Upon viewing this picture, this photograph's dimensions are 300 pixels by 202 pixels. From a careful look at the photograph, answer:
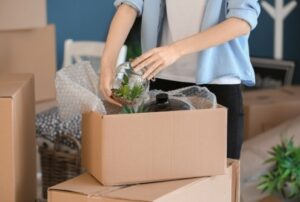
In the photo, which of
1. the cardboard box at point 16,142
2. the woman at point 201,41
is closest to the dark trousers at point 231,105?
the woman at point 201,41

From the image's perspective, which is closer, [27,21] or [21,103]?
[21,103]

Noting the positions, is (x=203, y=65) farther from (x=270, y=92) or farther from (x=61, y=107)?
(x=270, y=92)

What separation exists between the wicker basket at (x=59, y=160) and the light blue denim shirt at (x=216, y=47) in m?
0.84

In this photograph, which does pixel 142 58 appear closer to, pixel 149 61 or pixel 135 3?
pixel 149 61

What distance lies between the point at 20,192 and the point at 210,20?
1.93 ft

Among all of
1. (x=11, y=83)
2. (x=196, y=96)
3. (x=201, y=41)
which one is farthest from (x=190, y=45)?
(x=11, y=83)

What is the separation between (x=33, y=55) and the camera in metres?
2.31

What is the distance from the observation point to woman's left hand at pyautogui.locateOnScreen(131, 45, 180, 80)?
1.42 meters

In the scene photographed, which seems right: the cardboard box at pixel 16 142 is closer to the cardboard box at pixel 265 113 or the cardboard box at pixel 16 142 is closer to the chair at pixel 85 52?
the chair at pixel 85 52

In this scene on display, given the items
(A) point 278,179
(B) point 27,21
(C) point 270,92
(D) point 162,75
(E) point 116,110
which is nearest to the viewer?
(E) point 116,110

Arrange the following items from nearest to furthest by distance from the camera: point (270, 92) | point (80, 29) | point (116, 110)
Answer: point (116, 110) < point (270, 92) < point (80, 29)

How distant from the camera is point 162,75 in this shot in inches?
65.2

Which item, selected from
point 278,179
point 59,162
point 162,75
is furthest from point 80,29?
point 162,75

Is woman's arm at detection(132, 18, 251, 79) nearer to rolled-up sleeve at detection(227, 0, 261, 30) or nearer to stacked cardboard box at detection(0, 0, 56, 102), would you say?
rolled-up sleeve at detection(227, 0, 261, 30)
